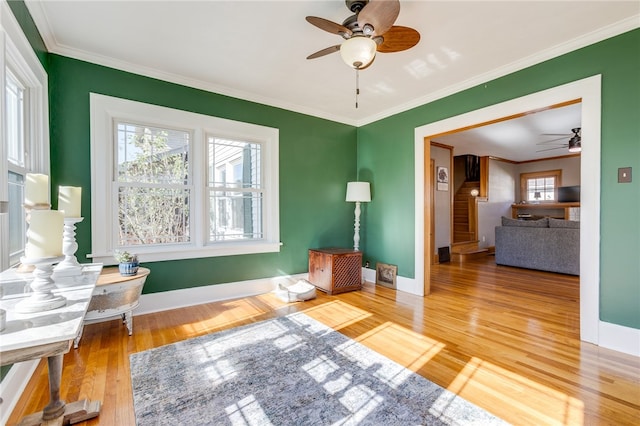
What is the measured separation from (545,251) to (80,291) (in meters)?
6.41

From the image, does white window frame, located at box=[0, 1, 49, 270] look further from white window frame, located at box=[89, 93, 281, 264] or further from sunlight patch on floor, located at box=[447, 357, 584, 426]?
sunlight patch on floor, located at box=[447, 357, 584, 426]

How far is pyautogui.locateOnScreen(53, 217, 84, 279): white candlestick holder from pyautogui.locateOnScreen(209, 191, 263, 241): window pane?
1.53 meters

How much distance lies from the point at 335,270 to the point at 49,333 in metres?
3.12

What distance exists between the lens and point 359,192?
439 cm

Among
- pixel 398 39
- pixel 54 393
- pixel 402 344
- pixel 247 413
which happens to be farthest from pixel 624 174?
pixel 54 393

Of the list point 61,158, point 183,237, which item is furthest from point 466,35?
point 61,158

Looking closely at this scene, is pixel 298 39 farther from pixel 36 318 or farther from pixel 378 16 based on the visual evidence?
pixel 36 318

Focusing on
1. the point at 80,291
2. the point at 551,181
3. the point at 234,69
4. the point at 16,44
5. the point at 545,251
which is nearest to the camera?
the point at 80,291

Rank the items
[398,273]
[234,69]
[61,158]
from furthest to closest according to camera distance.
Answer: [398,273]
[234,69]
[61,158]

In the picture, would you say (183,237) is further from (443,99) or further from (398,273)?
(443,99)

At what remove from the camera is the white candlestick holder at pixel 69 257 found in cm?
196

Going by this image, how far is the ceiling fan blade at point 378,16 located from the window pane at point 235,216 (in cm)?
257

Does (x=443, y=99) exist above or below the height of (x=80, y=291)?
above

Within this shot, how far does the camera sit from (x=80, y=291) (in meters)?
1.53
